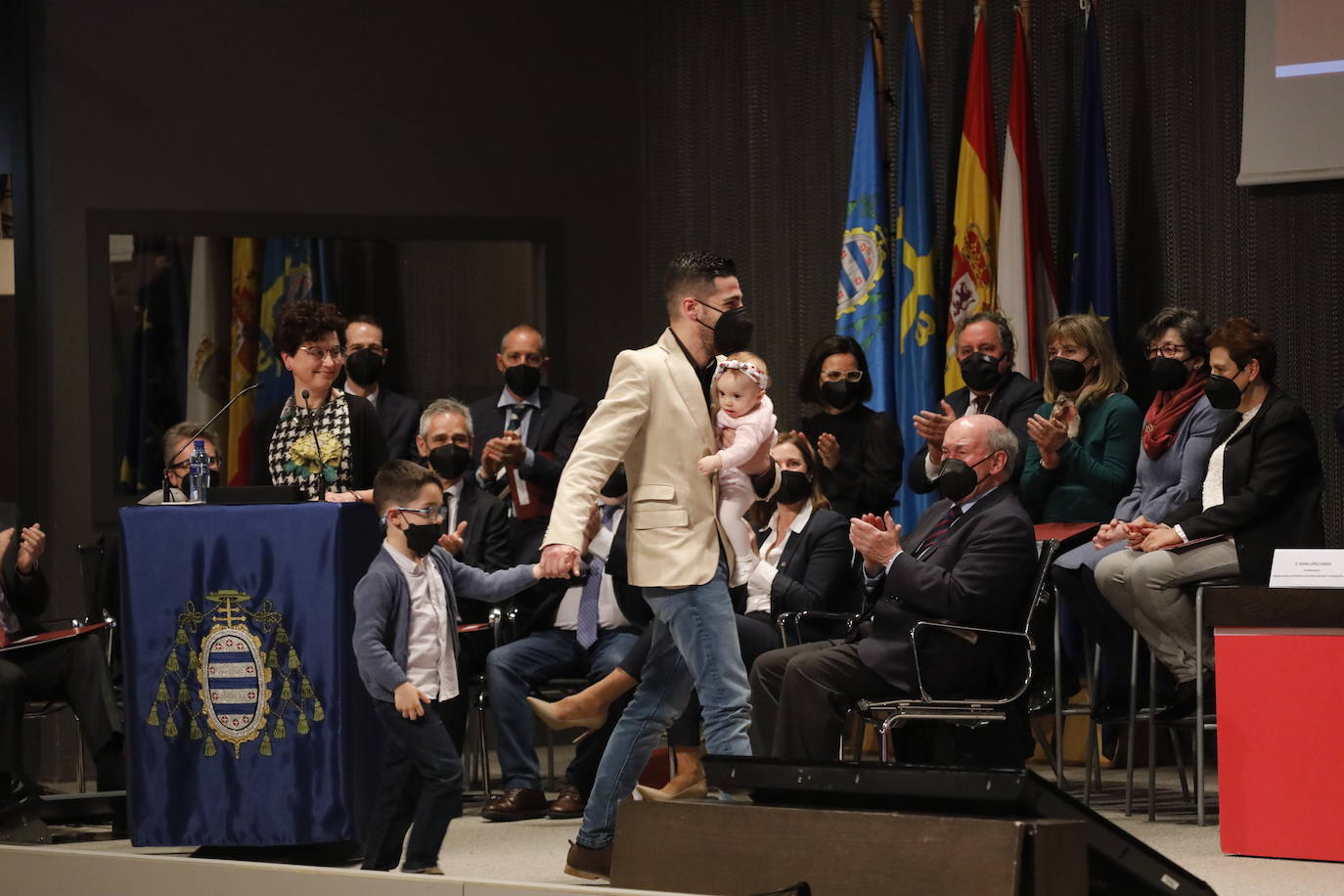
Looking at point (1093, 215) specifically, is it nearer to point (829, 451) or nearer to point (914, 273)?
point (914, 273)

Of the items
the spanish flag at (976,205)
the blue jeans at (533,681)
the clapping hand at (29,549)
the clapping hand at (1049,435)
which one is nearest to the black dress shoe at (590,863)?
the blue jeans at (533,681)

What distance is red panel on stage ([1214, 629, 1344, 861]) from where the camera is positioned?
4262mm

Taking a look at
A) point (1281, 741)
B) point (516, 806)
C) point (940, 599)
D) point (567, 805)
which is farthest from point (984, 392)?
point (516, 806)

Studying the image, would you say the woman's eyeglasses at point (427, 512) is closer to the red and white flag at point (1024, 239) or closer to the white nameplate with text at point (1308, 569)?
the white nameplate with text at point (1308, 569)

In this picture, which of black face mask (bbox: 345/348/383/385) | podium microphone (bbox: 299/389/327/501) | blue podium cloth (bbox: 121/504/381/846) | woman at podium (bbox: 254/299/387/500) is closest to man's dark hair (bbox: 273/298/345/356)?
woman at podium (bbox: 254/299/387/500)

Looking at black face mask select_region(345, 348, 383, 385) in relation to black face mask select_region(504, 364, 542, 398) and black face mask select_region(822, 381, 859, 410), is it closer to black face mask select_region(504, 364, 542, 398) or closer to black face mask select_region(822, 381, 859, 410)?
black face mask select_region(504, 364, 542, 398)

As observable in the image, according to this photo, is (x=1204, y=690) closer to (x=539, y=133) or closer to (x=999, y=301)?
(x=999, y=301)

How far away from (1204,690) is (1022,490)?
2.84 feet

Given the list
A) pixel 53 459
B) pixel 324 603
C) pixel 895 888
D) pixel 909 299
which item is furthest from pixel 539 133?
pixel 895 888

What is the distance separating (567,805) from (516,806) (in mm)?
149

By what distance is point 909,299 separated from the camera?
6578 millimetres

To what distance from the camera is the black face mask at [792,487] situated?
5.43m

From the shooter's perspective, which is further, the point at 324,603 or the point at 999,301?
the point at 999,301

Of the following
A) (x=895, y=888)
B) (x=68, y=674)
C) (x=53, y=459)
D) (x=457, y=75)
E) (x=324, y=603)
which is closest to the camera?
(x=895, y=888)
